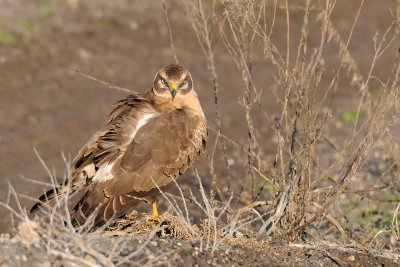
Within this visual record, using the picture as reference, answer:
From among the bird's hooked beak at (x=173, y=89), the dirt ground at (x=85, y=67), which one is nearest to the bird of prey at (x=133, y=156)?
the bird's hooked beak at (x=173, y=89)

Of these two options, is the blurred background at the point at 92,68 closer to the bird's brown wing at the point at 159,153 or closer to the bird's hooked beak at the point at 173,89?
the bird's hooked beak at the point at 173,89

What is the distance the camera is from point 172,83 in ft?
24.5

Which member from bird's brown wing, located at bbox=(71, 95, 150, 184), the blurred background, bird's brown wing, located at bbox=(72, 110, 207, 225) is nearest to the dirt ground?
the blurred background

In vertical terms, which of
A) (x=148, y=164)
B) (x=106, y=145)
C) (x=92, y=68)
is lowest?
(x=92, y=68)

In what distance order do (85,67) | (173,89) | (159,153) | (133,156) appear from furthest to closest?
(85,67) < (173,89) < (159,153) < (133,156)

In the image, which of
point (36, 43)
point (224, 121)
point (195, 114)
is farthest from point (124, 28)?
point (195, 114)

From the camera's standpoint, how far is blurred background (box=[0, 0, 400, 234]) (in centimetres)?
1117

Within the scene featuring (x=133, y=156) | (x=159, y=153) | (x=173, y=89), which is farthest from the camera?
(x=173, y=89)

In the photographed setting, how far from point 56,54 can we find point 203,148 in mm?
6835

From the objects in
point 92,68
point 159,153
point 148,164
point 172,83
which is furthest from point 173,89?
point 92,68

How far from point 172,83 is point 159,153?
0.70 metres

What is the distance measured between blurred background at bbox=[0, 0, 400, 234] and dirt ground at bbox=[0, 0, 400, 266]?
0.01 metres

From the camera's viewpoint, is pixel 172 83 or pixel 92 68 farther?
pixel 92 68

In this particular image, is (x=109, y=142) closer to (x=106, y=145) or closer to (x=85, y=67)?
(x=106, y=145)
